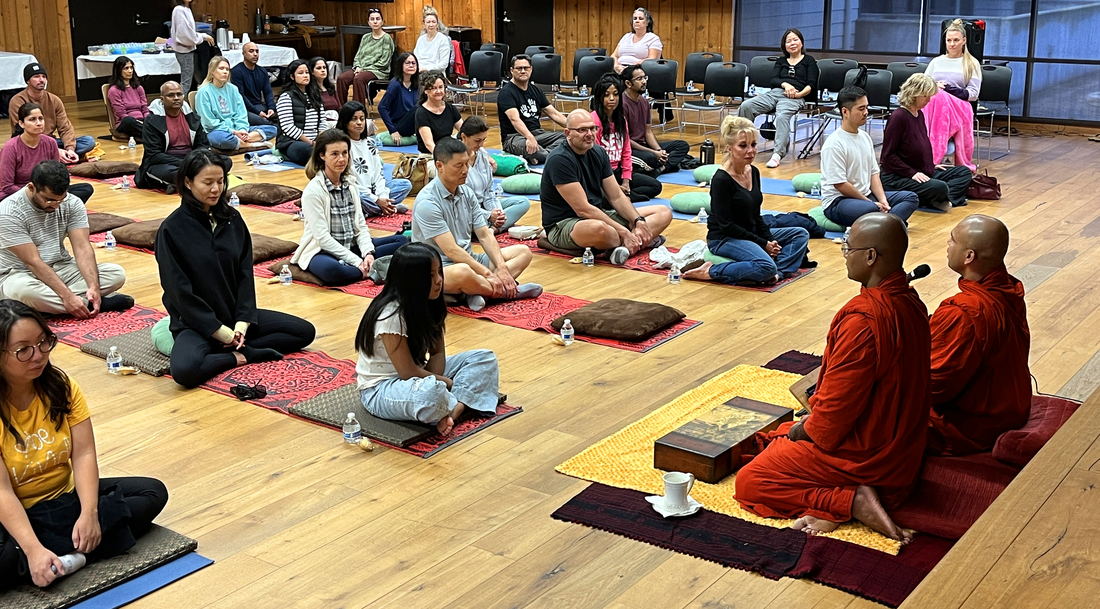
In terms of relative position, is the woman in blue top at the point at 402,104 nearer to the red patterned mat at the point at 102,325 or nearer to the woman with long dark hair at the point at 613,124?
the woman with long dark hair at the point at 613,124

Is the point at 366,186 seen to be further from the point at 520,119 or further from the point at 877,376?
the point at 877,376

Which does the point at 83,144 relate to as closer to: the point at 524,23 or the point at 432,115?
the point at 432,115

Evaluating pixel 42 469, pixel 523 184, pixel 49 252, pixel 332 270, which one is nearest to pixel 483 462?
pixel 42 469

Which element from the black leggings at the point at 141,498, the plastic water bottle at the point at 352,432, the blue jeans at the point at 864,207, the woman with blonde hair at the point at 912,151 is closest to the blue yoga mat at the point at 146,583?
the black leggings at the point at 141,498

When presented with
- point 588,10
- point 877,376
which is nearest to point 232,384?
point 877,376

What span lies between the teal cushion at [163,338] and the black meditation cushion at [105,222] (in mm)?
2644

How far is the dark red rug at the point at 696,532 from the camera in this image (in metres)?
3.22

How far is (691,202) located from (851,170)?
1275 mm

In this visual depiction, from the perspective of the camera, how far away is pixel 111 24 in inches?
545

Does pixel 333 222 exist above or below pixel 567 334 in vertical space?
above

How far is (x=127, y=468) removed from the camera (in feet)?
12.7

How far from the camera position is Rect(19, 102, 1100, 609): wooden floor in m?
3.11

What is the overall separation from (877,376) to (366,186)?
5.13 meters

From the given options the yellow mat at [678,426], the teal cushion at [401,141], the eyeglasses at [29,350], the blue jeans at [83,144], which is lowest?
the yellow mat at [678,426]
